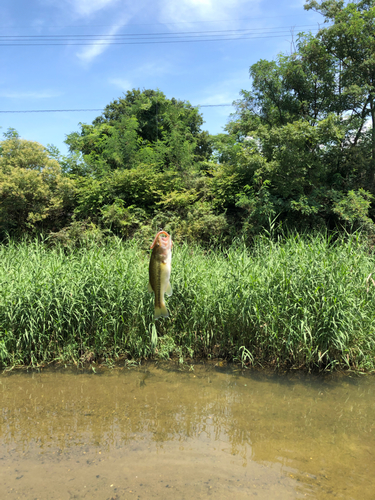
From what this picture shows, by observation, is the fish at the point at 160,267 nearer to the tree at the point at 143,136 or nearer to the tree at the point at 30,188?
the tree at the point at 30,188

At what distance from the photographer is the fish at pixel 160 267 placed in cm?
297

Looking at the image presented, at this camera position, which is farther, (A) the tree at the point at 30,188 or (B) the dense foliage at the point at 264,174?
(A) the tree at the point at 30,188

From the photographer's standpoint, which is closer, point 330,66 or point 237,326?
point 237,326

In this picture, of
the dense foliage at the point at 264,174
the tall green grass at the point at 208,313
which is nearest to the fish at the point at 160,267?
the tall green grass at the point at 208,313

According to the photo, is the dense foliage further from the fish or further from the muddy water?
the fish

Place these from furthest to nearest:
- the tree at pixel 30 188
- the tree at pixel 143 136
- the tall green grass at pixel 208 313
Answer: the tree at pixel 143 136, the tree at pixel 30 188, the tall green grass at pixel 208 313

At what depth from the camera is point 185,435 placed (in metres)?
3.35

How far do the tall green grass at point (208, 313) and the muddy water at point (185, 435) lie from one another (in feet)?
1.06

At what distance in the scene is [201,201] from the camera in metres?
11.0

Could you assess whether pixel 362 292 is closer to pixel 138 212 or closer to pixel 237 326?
pixel 237 326

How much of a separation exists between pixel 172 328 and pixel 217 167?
7382mm

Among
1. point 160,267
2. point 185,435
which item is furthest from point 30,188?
point 185,435

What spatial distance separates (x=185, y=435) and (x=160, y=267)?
65.6 inches

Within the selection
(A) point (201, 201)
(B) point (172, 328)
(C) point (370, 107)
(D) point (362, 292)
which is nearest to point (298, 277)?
(D) point (362, 292)
